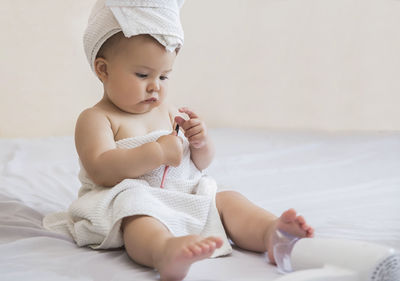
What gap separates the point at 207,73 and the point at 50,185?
149 centimetres

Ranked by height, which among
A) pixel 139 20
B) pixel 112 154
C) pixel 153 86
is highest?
pixel 139 20

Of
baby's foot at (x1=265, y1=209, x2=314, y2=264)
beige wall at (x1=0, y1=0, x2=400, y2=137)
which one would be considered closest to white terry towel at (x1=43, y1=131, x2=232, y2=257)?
baby's foot at (x1=265, y1=209, x2=314, y2=264)

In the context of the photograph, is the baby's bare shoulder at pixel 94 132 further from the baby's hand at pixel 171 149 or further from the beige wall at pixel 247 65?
the beige wall at pixel 247 65

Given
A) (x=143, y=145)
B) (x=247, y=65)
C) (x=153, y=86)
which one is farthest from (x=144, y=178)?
(x=247, y=65)

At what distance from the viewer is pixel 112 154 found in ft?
3.64

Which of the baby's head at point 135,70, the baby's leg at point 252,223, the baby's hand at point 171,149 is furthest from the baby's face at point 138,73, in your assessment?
the baby's leg at point 252,223

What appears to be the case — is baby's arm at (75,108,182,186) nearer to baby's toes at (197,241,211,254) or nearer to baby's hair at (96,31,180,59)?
baby's hair at (96,31,180,59)

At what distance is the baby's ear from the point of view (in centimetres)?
123

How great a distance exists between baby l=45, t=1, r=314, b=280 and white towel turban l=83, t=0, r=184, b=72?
0.07ft

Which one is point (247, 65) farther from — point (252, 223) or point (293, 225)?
point (293, 225)

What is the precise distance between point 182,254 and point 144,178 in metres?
0.35

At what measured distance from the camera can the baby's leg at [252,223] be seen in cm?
96

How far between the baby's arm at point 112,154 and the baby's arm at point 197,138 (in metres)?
0.06

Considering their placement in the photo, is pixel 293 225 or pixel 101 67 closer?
pixel 293 225
